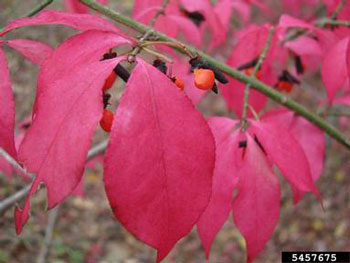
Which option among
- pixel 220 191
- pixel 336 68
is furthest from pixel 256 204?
pixel 336 68

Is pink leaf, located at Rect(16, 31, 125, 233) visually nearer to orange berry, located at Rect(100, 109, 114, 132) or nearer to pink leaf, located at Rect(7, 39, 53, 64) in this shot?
orange berry, located at Rect(100, 109, 114, 132)

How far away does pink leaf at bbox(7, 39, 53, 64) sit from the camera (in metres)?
0.91

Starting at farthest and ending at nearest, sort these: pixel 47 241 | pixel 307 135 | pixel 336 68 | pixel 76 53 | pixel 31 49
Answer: pixel 47 241 < pixel 307 135 < pixel 336 68 < pixel 31 49 < pixel 76 53

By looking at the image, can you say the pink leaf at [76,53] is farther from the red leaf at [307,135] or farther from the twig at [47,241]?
the twig at [47,241]

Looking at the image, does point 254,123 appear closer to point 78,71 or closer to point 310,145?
point 310,145

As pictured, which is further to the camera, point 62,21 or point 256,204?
point 256,204

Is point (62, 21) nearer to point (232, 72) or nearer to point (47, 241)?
point (232, 72)

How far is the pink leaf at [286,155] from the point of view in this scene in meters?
0.97

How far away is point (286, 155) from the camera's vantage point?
99 cm

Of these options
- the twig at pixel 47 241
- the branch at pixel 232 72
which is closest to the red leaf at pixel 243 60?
the branch at pixel 232 72

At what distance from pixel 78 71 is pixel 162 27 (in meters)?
0.86

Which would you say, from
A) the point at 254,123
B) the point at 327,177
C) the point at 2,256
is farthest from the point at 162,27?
the point at 327,177

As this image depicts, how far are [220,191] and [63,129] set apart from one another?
16.9 inches

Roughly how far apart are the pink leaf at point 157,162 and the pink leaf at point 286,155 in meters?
0.36
